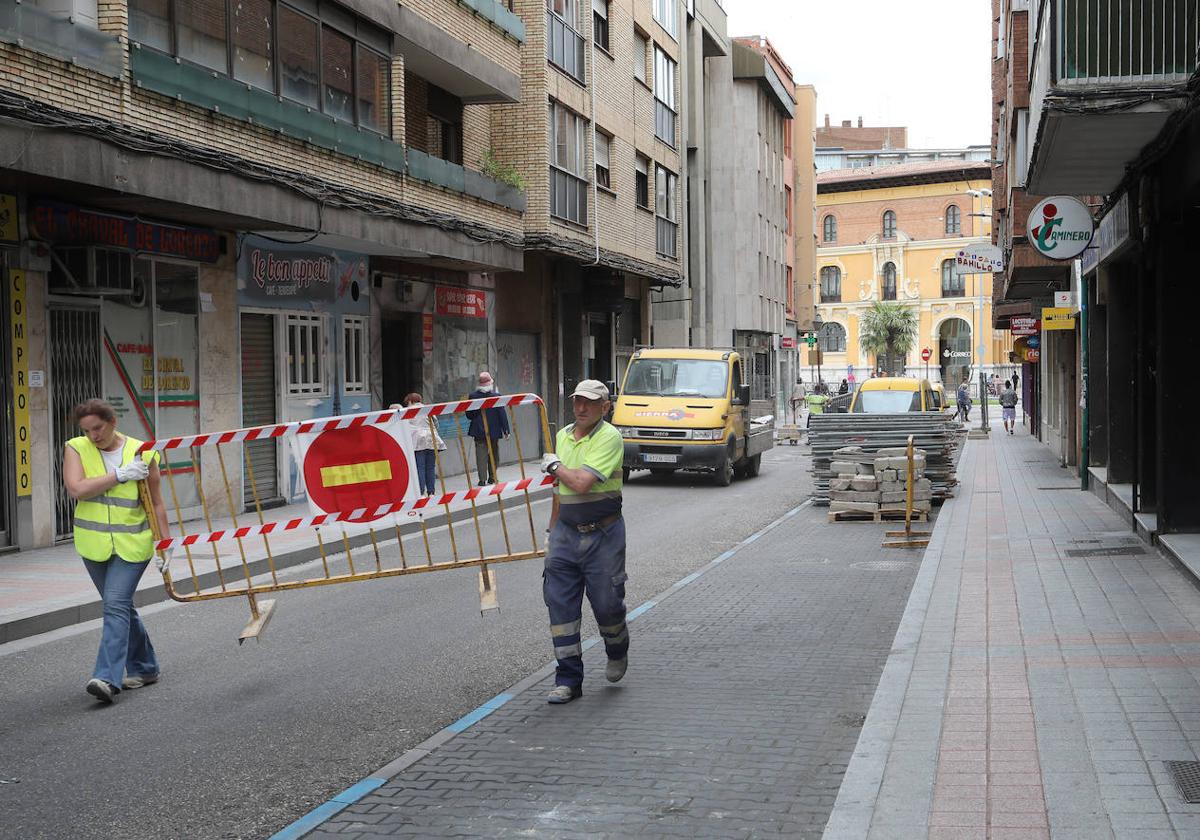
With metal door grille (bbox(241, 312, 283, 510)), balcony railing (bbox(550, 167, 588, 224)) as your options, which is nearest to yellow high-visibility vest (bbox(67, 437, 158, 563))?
metal door grille (bbox(241, 312, 283, 510))

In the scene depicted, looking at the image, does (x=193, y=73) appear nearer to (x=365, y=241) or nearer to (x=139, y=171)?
(x=139, y=171)

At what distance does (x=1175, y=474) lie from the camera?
12.1 m

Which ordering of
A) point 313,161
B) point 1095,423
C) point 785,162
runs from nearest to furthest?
point 313,161 < point 1095,423 < point 785,162

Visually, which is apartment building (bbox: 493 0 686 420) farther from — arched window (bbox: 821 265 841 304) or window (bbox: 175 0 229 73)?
arched window (bbox: 821 265 841 304)

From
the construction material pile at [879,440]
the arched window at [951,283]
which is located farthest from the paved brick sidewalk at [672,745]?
the arched window at [951,283]

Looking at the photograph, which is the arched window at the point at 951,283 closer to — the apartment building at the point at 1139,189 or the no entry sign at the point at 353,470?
the apartment building at the point at 1139,189

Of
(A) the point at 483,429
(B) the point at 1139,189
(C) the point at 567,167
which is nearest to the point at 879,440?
(A) the point at 483,429

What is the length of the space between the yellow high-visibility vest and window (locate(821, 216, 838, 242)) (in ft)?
307

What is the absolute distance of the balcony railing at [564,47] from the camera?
26938mm

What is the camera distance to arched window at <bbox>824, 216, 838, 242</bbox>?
97.6 m

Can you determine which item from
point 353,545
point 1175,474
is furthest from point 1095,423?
point 353,545

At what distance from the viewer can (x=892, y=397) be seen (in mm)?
23234

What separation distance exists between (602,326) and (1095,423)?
1612 cm

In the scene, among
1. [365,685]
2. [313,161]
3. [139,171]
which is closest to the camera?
[365,685]
